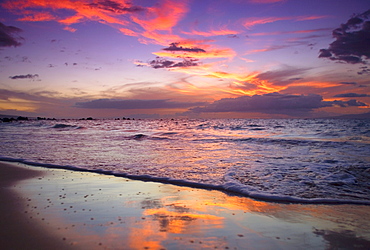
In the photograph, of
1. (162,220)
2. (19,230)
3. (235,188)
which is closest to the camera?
(19,230)

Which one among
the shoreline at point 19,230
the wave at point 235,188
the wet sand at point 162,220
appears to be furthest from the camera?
the wave at point 235,188

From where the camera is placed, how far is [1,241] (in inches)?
133

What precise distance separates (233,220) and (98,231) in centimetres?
235

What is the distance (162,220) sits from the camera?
4.20 m

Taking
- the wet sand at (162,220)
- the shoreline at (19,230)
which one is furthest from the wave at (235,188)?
the shoreline at (19,230)

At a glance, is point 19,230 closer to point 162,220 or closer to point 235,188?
point 162,220

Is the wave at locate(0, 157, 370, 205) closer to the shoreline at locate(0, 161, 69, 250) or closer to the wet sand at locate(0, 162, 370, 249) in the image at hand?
the wet sand at locate(0, 162, 370, 249)

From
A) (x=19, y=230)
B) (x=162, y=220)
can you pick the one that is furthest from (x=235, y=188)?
(x=19, y=230)

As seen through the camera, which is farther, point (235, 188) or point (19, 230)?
point (235, 188)

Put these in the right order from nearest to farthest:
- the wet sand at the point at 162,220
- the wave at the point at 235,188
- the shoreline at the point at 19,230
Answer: the shoreline at the point at 19,230 < the wet sand at the point at 162,220 < the wave at the point at 235,188

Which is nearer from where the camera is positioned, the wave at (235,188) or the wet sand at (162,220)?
the wet sand at (162,220)

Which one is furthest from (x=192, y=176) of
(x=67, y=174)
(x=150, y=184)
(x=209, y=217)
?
(x=67, y=174)

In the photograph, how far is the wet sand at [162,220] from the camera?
11.3 feet

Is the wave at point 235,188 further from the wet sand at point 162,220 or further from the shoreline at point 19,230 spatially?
the shoreline at point 19,230
